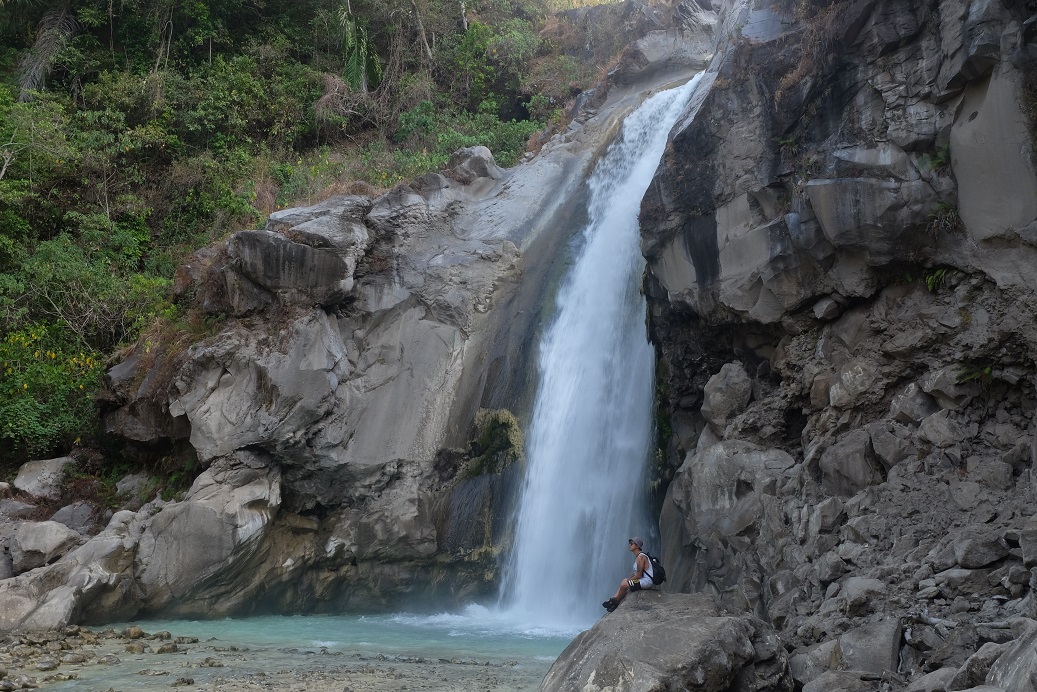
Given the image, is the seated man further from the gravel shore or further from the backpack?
the gravel shore

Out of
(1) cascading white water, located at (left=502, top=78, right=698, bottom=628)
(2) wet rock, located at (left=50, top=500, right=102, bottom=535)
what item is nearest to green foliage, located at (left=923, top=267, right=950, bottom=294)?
(1) cascading white water, located at (left=502, top=78, right=698, bottom=628)

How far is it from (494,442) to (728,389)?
5009 millimetres

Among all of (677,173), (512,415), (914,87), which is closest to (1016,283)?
(914,87)

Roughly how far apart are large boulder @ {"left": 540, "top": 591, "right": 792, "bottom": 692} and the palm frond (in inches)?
876

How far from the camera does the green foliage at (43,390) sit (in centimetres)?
1506

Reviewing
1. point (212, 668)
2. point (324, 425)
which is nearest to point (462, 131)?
point (324, 425)

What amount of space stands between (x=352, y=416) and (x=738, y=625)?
9.23m

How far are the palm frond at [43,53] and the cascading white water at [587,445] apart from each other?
1716 cm

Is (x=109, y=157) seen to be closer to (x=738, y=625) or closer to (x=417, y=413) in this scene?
(x=417, y=413)

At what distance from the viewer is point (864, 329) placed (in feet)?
33.9

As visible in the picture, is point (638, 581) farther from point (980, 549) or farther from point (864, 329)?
point (864, 329)

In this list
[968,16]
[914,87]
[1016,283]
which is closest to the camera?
[1016,283]

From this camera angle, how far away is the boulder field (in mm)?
7512

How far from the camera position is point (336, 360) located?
48.5 feet
